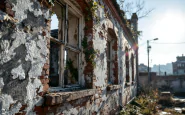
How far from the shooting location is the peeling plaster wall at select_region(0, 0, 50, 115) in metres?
1.74

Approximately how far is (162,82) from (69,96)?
65.1 feet

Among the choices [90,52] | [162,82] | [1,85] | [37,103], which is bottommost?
[162,82]

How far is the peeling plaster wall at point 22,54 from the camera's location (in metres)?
1.74

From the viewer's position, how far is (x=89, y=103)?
12.5ft

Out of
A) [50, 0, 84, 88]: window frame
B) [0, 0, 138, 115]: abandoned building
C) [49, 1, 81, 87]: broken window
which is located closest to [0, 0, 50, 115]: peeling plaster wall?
[0, 0, 138, 115]: abandoned building

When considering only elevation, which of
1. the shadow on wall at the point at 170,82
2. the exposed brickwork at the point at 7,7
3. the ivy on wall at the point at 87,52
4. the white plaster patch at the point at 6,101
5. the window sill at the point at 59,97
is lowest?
the shadow on wall at the point at 170,82

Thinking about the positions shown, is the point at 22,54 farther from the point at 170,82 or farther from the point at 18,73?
the point at 170,82

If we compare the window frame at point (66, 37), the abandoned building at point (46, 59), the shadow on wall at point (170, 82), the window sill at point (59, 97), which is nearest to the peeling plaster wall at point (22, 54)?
the abandoned building at point (46, 59)

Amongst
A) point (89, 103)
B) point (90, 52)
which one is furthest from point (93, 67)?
point (89, 103)

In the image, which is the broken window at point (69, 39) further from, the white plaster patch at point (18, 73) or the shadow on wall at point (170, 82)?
the shadow on wall at point (170, 82)

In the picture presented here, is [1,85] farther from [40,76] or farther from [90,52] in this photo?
[90,52]

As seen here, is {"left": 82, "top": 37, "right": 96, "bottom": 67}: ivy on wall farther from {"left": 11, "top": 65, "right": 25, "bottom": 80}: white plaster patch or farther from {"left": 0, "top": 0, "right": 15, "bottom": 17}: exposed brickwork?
{"left": 0, "top": 0, "right": 15, "bottom": 17}: exposed brickwork

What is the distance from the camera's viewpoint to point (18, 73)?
1.91 m

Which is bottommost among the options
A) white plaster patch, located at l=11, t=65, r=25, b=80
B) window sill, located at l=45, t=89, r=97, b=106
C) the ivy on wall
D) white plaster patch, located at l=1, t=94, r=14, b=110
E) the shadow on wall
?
the shadow on wall
